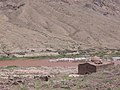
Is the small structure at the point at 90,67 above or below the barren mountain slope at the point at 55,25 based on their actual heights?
below

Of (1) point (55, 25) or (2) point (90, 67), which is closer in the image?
(2) point (90, 67)

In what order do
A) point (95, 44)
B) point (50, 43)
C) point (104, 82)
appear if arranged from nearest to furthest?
point (104, 82) → point (50, 43) → point (95, 44)

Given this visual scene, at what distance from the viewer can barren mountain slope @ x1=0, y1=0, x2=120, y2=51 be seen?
10294 centimetres

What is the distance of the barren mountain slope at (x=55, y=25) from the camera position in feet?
338

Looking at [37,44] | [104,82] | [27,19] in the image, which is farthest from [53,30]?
[104,82]

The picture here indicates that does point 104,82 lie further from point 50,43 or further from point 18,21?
point 18,21

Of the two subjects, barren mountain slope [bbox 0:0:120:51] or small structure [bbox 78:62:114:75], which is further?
barren mountain slope [bbox 0:0:120:51]

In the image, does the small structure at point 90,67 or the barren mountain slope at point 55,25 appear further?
the barren mountain slope at point 55,25

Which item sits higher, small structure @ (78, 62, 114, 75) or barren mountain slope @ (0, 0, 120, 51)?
barren mountain slope @ (0, 0, 120, 51)

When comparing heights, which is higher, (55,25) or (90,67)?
(55,25)

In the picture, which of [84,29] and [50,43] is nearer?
[50,43]

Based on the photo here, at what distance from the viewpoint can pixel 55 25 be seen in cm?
12225

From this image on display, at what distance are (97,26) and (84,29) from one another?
8267mm

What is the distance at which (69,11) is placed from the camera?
444 ft
